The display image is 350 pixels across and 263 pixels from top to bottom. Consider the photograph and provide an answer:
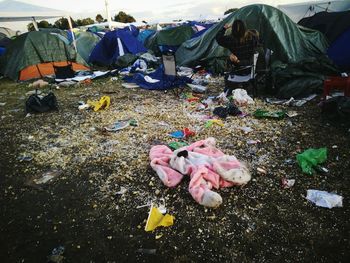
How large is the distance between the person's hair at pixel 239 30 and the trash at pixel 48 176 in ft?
16.6

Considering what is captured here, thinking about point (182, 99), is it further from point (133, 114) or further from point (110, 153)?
point (110, 153)

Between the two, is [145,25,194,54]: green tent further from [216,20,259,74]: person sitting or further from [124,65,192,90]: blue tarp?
[216,20,259,74]: person sitting

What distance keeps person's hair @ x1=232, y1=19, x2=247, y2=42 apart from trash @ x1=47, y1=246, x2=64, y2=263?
5.80 meters

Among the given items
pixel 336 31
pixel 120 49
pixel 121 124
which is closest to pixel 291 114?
pixel 121 124

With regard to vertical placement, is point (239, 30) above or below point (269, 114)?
above

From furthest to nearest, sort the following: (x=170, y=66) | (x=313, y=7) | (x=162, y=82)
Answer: (x=313, y=7) → (x=162, y=82) → (x=170, y=66)

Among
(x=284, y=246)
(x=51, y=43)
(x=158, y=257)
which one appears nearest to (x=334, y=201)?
(x=284, y=246)

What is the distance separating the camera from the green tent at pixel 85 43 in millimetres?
13836

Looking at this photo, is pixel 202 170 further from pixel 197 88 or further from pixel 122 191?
pixel 197 88

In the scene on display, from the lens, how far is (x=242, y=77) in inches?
254

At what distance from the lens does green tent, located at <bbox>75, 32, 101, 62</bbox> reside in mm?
13836

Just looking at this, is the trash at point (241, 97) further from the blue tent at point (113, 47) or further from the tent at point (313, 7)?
the tent at point (313, 7)

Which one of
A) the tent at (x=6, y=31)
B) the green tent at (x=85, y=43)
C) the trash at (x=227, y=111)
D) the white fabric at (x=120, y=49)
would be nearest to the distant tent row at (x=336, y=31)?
the trash at (x=227, y=111)

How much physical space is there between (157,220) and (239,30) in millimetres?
5182
